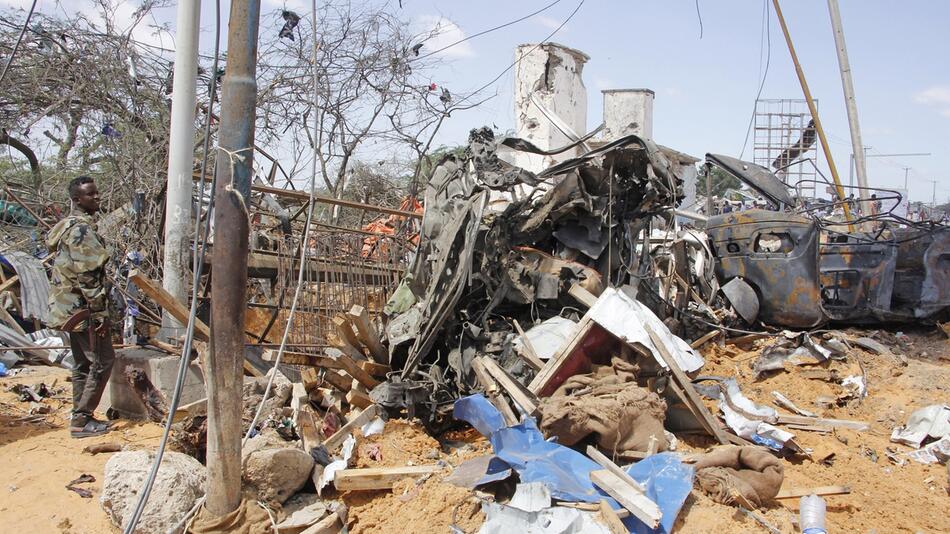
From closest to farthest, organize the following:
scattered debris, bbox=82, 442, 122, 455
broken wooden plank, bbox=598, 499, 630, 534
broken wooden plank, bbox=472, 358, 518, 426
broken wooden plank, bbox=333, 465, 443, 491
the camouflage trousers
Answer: broken wooden plank, bbox=598, 499, 630, 534 < broken wooden plank, bbox=333, 465, 443, 491 < broken wooden plank, bbox=472, 358, 518, 426 < scattered debris, bbox=82, 442, 122, 455 < the camouflage trousers

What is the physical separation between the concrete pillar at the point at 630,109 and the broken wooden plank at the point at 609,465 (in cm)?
1739

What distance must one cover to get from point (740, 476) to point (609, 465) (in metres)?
0.89

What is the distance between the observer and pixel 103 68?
30.3 ft

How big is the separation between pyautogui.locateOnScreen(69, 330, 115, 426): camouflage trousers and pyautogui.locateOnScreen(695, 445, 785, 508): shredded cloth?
483cm

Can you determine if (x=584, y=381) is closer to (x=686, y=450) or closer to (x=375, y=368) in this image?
(x=686, y=450)

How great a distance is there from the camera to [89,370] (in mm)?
5645

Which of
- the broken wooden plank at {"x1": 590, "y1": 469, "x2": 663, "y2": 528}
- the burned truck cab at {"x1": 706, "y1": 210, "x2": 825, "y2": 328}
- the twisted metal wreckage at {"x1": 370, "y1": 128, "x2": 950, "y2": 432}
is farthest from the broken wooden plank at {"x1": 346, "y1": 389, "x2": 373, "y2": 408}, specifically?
the burned truck cab at {"x1": 706, "y1": 210, "x2": 825, "y2": 328}

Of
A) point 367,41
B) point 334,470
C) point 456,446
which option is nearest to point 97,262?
point 334,470

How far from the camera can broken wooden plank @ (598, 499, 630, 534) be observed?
11.6ft

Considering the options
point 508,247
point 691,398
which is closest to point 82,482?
point 508,247

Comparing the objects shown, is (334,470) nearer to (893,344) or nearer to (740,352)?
(740,352)

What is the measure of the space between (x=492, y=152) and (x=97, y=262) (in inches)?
141

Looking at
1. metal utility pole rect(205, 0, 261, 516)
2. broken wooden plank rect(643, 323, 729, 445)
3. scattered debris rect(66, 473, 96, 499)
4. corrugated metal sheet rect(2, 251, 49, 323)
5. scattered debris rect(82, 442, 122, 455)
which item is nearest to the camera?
metal utility pole rect(205, 0, 261, 516)

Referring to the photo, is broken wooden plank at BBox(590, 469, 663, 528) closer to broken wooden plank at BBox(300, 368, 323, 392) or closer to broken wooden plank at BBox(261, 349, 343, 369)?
broken wooden plank at BBox(261, 349, 343, 369)
